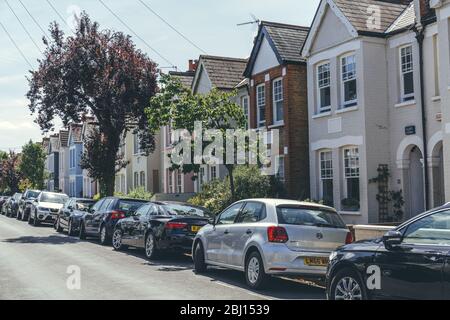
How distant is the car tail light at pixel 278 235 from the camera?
1015cm

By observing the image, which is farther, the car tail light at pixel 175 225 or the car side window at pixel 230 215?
the car tail light at pixel 175 225

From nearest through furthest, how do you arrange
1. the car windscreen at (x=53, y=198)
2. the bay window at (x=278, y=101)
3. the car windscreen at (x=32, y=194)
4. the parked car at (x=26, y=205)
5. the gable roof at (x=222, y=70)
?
the bay window at (x=278, y=101), the gable roof at (x=222, y=70), the car windscreen at (x=53, y=198), the parked car at (x=26, y=205), the car windscreen at (x=32, y=194)

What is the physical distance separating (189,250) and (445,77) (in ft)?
26.2

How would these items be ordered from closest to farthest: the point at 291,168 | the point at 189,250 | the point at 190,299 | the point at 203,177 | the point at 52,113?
the point at 190,299 < the point at 189,250 < the point at 291,168 < the point at 52,113 < the point at 203,177

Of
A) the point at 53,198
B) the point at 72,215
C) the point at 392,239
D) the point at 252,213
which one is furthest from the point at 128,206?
the point at 392,239

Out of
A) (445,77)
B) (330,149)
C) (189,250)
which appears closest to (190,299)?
(189,250)

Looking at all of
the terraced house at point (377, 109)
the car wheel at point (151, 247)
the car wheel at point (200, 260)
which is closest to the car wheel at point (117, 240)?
the car wheel at point (151, 247)

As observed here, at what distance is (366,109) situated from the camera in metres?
19.2

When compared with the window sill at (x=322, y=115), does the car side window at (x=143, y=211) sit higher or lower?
lower

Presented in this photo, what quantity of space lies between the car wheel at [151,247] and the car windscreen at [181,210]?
763 millimetres

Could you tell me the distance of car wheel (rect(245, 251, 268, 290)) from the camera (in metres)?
10.3

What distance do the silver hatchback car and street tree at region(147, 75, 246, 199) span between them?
20.0 ft

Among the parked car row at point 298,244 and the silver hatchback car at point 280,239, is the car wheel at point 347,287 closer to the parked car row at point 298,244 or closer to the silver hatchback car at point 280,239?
the parked car row at point 298,244
